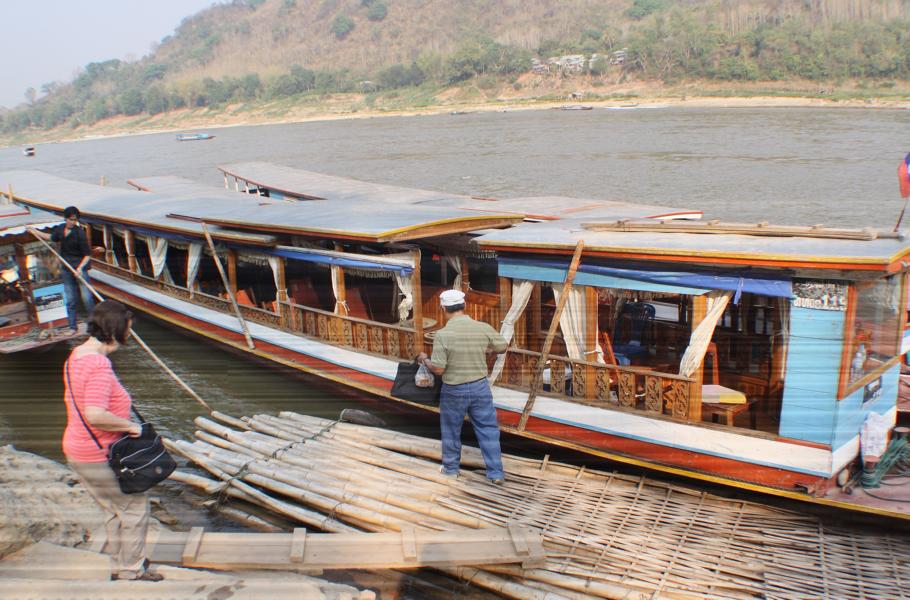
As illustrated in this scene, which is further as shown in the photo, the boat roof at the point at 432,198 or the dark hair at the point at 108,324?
the boat roof at the point at 432,198

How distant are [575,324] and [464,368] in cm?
122

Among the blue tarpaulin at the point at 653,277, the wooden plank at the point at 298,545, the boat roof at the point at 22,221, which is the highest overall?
the boat roof at the point at 22,221

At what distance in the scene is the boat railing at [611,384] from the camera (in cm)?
486

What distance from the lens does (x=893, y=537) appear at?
4293mm

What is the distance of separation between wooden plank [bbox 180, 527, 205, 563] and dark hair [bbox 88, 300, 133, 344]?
146cm

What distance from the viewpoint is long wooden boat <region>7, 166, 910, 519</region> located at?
171 inches

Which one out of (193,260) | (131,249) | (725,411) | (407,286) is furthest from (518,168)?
(725,411)

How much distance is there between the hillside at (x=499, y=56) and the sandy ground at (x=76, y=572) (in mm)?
41354

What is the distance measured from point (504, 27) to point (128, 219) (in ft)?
266

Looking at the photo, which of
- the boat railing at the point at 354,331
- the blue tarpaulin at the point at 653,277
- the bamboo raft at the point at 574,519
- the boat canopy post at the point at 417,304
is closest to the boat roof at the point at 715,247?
the blue tarpaulin at the point at 653,277

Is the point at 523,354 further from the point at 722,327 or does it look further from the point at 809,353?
the point at 809,353

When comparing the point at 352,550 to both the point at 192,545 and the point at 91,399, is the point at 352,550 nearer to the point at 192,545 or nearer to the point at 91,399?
the point at 192,545

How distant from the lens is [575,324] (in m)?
5.41

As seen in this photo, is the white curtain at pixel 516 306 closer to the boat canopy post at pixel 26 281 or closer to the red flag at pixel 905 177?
the red flag at pixel 905 177
